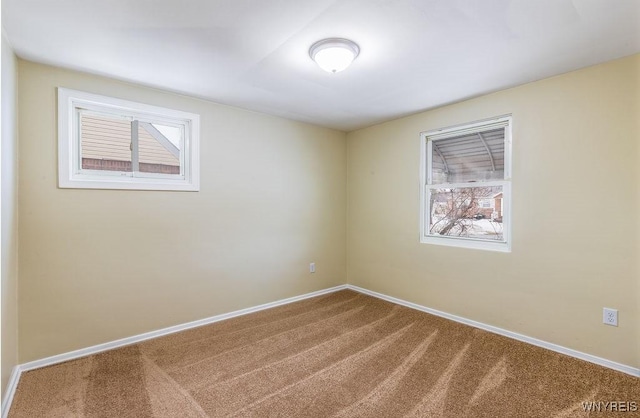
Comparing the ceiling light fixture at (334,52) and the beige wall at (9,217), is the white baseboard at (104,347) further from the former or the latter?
the ceiling light fixture at (334,52)

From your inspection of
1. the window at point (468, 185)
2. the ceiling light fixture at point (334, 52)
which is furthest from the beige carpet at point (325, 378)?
the ceiling light fixture at point (334, 52)

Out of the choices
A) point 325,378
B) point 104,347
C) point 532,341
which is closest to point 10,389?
point 104,347

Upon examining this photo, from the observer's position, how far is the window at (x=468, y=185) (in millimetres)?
2926

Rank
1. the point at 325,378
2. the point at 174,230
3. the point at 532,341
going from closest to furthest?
the point at 325,378 → the point at 532,341 → the point at 174,230

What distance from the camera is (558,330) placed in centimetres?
251

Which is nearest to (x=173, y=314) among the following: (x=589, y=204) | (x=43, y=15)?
(x=43, y=15)

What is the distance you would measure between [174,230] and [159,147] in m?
0.83

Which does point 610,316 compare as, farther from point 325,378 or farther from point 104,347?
point 104,347

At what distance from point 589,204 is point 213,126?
3.47 metres

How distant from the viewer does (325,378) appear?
2123mm

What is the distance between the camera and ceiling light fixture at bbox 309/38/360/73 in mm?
1947

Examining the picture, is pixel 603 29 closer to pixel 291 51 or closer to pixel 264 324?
pixel 291 51

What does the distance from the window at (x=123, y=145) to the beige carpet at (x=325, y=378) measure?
147 centimetres

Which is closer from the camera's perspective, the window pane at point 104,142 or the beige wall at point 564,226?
the beige wall at point 564,226
